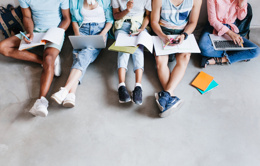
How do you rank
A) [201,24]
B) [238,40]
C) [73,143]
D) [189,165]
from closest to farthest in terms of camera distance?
[189,165] < [73,143] < [238,40] < [201,24]

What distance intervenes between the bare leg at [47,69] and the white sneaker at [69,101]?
0.21m

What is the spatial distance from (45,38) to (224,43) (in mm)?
1725

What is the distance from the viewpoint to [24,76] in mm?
1768

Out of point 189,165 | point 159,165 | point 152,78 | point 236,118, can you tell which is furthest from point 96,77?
point 236,118

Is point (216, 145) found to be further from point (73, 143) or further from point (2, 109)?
point (2, 109)

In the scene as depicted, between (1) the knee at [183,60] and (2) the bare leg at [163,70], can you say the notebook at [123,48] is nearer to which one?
(2) the bare leg at [163,70]

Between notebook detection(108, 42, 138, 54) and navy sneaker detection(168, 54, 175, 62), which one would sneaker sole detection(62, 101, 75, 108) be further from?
navy sneaker detection(168, 54, 175, 62)

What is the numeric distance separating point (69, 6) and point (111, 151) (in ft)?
4.76

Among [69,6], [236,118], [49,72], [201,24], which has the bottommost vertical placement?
[236,118]

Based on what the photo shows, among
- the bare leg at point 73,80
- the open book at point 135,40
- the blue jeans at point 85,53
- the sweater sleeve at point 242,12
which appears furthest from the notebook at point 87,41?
the sweater sleeve at point 242,12

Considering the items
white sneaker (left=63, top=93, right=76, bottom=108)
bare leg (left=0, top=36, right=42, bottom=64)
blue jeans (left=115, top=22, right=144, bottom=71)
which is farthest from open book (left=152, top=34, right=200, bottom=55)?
bare leg (left=0, top=36, right=42, bottom=64)

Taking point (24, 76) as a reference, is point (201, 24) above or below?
above

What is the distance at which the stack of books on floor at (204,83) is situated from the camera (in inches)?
64.6

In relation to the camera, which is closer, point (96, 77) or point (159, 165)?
point (159, 165)
